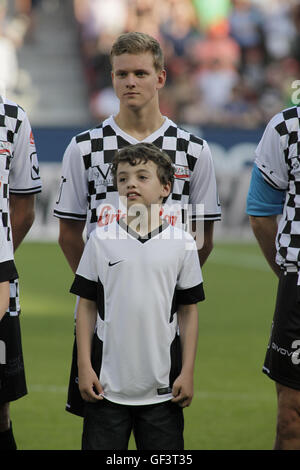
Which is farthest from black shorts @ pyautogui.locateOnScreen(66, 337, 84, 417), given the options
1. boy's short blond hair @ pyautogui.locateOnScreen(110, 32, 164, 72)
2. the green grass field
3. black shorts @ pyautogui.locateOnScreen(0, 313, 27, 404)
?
the green grass field

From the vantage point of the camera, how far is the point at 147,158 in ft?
11.8

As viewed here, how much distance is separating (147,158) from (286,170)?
2.57ft

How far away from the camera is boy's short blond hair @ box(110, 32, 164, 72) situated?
3.90 m

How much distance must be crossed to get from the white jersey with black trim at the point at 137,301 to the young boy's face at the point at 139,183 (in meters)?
0.13

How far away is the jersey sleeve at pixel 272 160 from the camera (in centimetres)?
409

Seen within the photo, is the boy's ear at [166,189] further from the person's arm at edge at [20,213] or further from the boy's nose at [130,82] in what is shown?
the person's arm at edge at [20,213]

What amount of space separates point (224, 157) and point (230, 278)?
3.40 m

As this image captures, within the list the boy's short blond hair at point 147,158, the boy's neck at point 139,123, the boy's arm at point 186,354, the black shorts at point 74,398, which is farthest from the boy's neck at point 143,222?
the black shorts at point 74,398

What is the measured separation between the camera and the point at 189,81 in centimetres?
2080

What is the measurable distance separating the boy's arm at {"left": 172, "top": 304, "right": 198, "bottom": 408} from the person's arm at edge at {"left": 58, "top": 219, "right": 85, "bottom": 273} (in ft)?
2.52

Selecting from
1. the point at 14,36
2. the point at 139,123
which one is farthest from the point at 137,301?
the point at 14,36

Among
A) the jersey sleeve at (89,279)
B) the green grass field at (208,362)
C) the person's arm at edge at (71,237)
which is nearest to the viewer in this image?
the jersey sleeve at (89,279)

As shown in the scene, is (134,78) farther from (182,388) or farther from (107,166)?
(182,388)

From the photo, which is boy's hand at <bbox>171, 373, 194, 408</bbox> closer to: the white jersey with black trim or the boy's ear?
the white jersey with black trim
